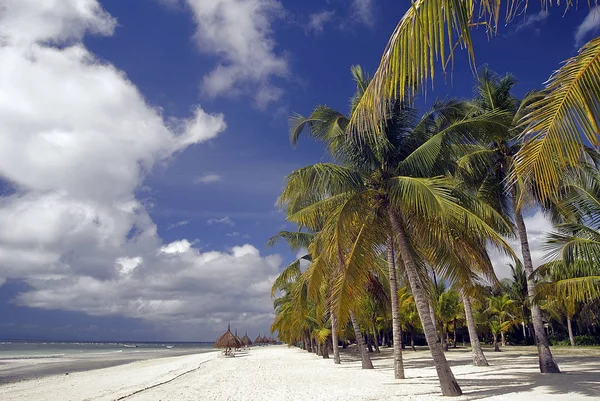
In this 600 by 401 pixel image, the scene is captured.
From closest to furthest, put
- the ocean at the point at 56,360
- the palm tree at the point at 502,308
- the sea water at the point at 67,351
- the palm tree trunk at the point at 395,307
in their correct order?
1. the palm tree trunk at the point at 395,307
2. the ocean at the point at 56,360
3. the palm tree at the point at 502,308
4. the sea water at the point at 67,351

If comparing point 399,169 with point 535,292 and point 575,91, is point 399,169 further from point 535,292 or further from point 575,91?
point 575,91

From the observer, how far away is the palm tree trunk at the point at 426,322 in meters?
9.06

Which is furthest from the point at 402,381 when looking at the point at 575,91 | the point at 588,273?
the point at 575,91

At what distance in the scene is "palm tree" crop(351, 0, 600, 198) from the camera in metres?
2.90

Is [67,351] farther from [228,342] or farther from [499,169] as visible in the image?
[499,169]

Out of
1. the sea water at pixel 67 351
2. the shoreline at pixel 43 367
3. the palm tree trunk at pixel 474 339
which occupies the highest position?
the palm tree trunk at pixel 474 339

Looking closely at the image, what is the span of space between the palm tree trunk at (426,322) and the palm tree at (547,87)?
6.08 metres

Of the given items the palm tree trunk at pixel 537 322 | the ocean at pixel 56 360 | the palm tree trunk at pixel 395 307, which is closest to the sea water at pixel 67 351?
the ocean at pixel 56 360

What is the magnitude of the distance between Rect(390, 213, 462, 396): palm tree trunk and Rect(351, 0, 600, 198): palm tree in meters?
6.08

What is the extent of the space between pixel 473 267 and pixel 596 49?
7371 millimetres

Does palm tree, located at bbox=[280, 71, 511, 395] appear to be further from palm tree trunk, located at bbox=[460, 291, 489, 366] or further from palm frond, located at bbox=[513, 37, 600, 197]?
palm tree trunk, located at bbox=[460, 291, 489, 366]

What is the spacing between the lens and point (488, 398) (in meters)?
8.56

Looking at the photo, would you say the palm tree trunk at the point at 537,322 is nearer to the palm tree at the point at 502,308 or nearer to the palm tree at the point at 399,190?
the palm tree at the point at 399,190

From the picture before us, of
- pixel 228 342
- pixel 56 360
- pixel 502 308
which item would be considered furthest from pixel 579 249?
pixel 56 360
